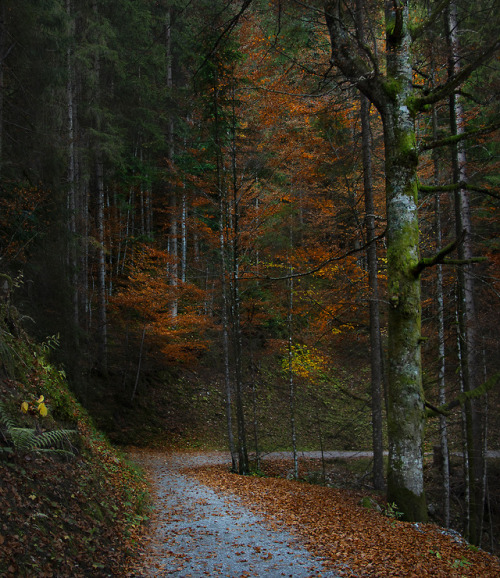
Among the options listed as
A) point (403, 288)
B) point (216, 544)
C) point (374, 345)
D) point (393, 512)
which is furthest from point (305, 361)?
point (216, 544)

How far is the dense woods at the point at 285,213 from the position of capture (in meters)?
5.77

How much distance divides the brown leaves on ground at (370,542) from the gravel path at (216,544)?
0.28 metres

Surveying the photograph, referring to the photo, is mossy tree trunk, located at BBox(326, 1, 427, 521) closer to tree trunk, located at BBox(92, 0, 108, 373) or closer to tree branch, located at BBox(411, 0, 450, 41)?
tree branch, located at BBox(411, 0, 450, 41)

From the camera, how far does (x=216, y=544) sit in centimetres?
513

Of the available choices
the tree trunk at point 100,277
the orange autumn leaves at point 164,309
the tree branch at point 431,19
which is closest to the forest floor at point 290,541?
the tree branch at point 431,19

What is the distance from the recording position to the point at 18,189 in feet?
33.6

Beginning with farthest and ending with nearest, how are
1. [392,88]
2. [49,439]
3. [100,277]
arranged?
[100,277] < [392,88] < [49,439]

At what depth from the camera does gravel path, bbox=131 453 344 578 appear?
4343mm

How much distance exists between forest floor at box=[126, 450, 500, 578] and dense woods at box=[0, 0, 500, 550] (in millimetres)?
627

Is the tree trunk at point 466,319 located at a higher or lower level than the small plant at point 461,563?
higher

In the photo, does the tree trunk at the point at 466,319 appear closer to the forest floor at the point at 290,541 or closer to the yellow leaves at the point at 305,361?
the forest floor at the point at 290,541

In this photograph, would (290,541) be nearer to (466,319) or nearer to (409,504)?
(409,504)

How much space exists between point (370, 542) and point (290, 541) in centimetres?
97

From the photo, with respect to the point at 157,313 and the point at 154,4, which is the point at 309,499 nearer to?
the point at 157,313
